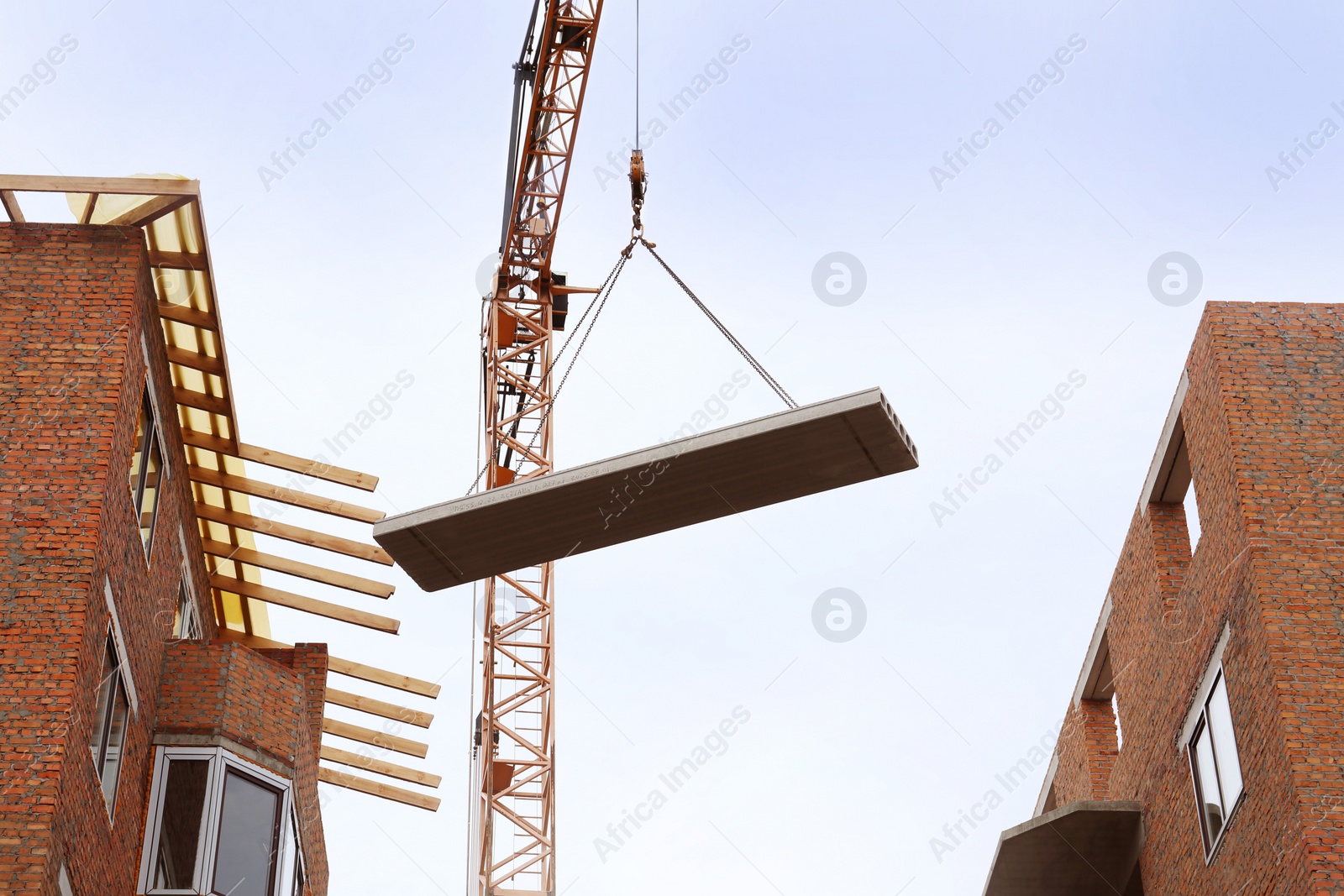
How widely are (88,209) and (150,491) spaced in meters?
3.23

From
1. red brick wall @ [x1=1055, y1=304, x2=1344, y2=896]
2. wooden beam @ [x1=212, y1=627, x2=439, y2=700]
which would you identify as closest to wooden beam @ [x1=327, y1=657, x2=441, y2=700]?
wooden beam @ [x1=212, y1=627, x2=439, y2=700]

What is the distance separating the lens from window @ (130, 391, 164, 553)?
17.2m

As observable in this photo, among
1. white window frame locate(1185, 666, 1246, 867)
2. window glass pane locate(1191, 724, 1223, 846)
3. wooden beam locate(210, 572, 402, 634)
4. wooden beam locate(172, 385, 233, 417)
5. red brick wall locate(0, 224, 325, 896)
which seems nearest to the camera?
red brick wall locate(0, 224, 325, 896)

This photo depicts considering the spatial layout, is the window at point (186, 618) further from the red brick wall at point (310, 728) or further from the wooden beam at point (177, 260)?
the wooden beam at point (177, 260)

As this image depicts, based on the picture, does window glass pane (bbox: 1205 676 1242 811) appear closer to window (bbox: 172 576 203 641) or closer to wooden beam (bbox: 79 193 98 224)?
window (bbox: 172 576 203 641)

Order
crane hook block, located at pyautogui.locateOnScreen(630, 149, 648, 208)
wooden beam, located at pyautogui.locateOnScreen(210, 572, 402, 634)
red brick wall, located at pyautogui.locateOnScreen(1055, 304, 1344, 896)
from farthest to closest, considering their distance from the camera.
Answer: crane hook block, located at pyautogui.locateOnScreen(630, 149, 648, 208)
wooden beam, located at pyautogui.locateOnScreen(210, 572, 402, 634)
red brick wall, located at pyautogui.locateOnScreen(1055, 304, 1344, 896)

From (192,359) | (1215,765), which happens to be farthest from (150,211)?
(1215,765)

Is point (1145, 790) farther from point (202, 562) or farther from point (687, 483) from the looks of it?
point (202, 562)

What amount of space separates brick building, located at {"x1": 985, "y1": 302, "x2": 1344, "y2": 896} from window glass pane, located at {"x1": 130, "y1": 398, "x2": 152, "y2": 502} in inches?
427

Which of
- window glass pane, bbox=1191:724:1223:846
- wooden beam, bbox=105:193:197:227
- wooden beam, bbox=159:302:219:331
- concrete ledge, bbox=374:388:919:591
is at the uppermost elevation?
wooden beam, bbox=105:193:197:227

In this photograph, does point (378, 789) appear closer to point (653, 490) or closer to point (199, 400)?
point (199, 400)

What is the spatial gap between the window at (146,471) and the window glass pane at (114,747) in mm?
1773

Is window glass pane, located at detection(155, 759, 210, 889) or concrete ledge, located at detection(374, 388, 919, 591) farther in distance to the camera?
window glass pane, located at detection(155, 759, 210, 889)

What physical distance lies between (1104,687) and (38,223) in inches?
611
